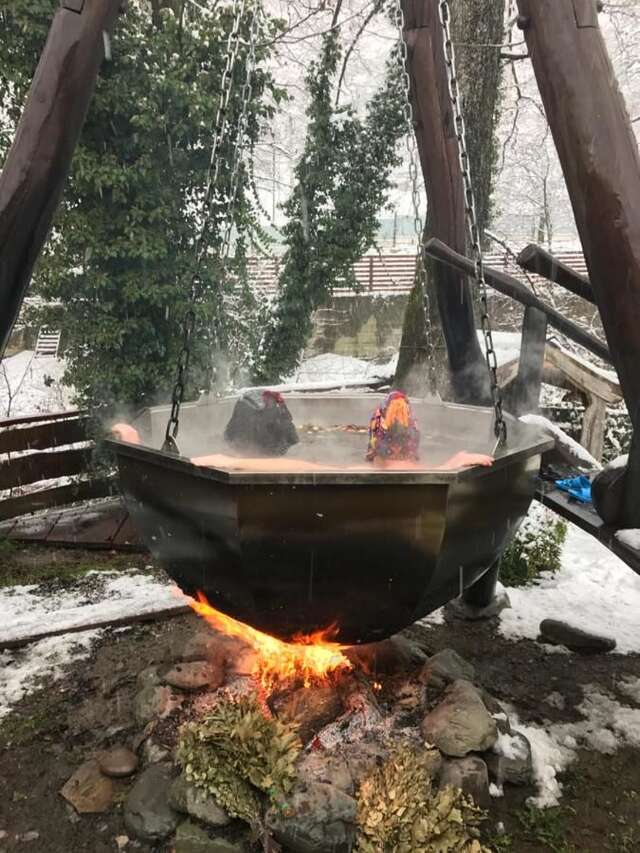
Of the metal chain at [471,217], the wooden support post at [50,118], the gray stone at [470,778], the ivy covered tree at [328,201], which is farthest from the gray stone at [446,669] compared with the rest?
the ivy covered tree at [328,201]

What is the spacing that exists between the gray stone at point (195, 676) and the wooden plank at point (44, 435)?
3.25 metres

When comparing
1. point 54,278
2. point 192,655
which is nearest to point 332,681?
point 192,655

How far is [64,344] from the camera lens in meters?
5.74

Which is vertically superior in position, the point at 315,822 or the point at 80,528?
the point at 315,822

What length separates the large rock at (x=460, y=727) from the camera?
246 centimetres

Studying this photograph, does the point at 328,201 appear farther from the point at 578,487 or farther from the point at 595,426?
the point at 578,487

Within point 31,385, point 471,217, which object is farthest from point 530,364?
point 31,385

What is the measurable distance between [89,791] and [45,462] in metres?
3.67

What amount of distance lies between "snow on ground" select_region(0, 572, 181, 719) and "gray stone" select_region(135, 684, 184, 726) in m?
0.69

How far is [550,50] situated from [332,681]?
2.56 metres

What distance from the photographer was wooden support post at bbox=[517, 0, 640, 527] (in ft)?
6.53

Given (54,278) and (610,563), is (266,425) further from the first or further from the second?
(54,278)

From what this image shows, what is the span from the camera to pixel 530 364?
3.90 meters

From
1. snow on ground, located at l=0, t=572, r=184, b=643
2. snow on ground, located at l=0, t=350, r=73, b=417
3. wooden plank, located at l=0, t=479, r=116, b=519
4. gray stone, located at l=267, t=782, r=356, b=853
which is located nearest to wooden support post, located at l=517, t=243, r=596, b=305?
gray stone, located at l=267, t=782, r=356, b=853
